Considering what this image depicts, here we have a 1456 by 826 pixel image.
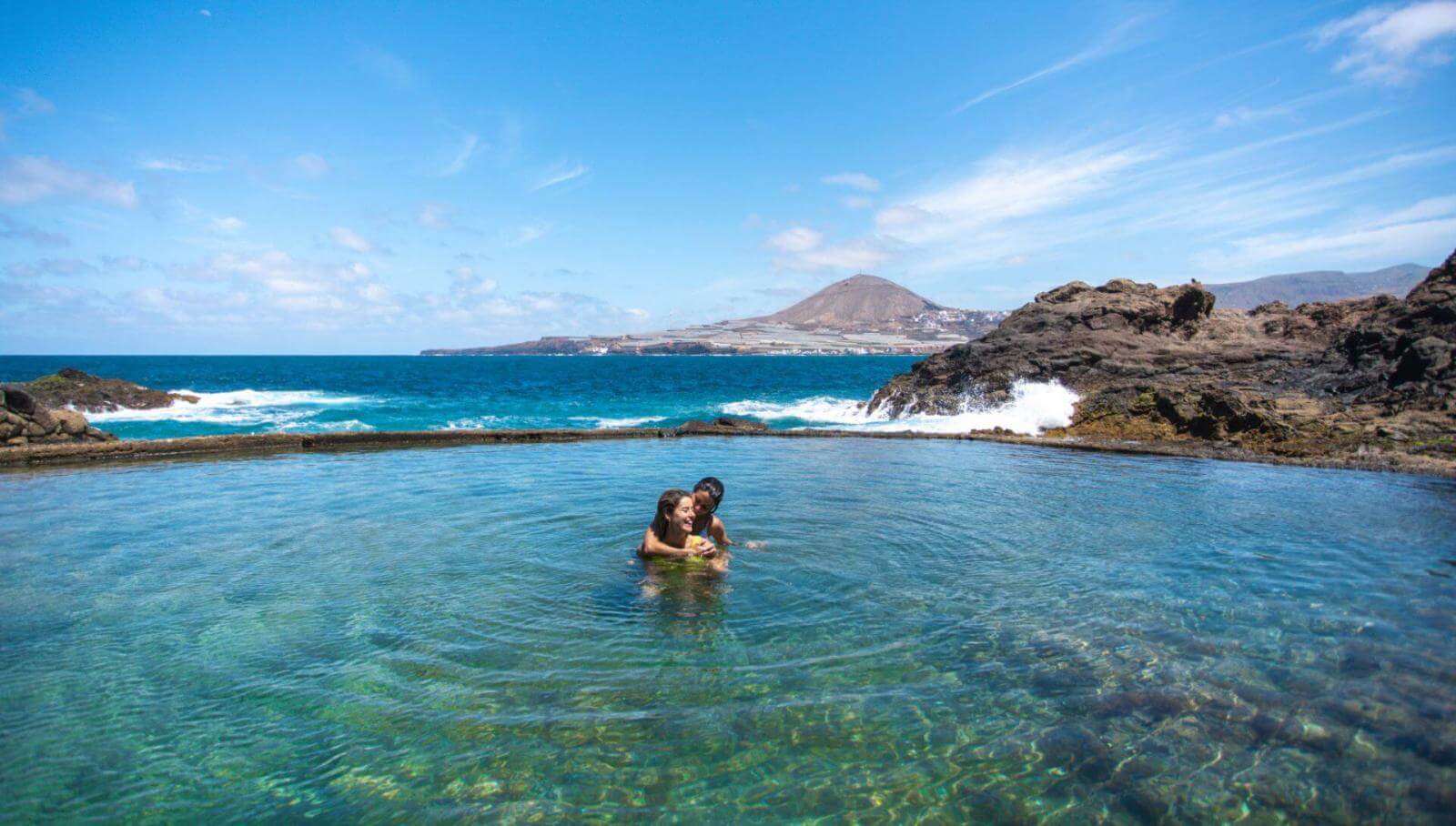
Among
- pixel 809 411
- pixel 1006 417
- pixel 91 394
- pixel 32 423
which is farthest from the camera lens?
pixel 809 411

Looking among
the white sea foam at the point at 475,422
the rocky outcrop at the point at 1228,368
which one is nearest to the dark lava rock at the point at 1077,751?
the rocky outcrop at the point at 1228,368

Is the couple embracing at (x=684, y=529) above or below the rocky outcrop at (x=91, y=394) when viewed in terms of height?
below

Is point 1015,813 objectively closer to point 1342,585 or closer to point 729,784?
point 729,784

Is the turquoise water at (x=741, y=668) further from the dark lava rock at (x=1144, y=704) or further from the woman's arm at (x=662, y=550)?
the woman's arm at (x=662, y=550)

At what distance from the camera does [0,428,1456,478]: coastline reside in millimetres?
15914

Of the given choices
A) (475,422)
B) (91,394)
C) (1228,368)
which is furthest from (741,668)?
(91,394)

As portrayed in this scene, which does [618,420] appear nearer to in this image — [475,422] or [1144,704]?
[475,422]

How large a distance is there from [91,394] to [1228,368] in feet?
172

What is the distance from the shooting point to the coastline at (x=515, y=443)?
1591cm

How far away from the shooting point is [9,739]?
15.4ft

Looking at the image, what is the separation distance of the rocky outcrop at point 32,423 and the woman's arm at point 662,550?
20129mm

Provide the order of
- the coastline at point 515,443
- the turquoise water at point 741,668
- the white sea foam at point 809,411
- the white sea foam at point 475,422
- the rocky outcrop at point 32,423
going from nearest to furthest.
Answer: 1. the turquoise water at point 741,668
2. the coastline at point 515,443
3. the rocky outcrop at point 32,423
4. the white sea foam at point 475,422
5. the white sea foam at point 809,411

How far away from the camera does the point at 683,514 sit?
8.05m

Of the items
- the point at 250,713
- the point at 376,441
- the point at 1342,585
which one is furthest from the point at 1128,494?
the point at 376,441
